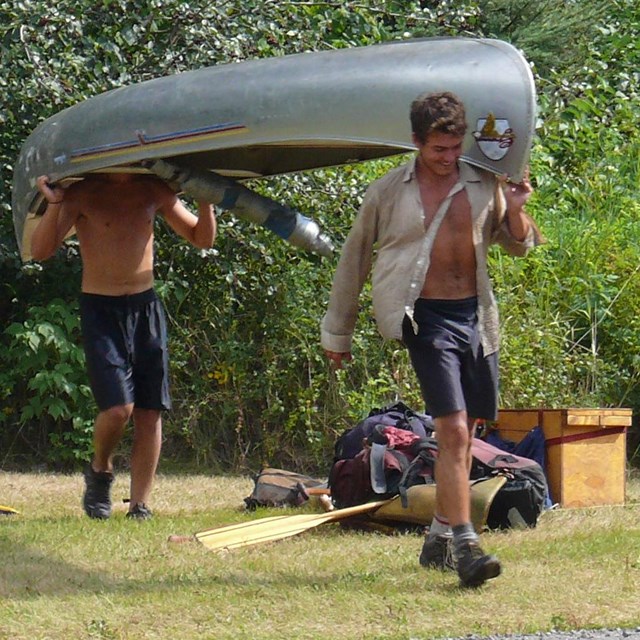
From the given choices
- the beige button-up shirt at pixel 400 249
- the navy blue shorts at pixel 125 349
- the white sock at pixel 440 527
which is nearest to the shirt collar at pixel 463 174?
the beige button-up shirt at pixel 400 249

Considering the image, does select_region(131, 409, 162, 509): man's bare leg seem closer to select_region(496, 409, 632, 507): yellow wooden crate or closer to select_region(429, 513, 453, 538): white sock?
select_region(429, 513, 453, 538): white sock

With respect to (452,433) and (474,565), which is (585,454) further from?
(474,565)

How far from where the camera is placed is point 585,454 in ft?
25.0

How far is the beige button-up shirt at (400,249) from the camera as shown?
17.3 feet

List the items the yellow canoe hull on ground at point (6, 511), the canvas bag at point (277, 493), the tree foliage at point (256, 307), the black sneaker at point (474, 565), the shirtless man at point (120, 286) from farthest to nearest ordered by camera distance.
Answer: the tree foliage at point (256, 307) → the canvas bag at point (277, 493) → the yellow canoe hull on ground at point (6, 511) → the shirtless man at point (120, 286) → the black sneaker at point (474, 565)

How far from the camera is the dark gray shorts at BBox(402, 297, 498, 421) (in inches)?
206

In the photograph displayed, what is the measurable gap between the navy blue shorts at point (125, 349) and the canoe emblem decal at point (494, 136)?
2.33m

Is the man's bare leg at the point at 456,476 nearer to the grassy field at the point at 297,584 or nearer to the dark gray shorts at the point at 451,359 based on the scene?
the dark gray shorts at the point at 451,359

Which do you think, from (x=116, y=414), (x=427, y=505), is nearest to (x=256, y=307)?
(x=116, y=414)

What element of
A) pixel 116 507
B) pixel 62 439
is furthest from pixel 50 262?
pixel 116 507

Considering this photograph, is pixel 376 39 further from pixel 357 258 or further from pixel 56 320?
pixel 357 258

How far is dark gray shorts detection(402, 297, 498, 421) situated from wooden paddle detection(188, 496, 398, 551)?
132 centimetres

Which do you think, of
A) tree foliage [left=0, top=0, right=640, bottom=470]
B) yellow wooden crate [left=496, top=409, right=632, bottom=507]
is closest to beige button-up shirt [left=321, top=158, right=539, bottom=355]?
yellow wooden crate [left=496, top=409, right=632, bottom=507]

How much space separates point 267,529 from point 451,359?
1595mm
